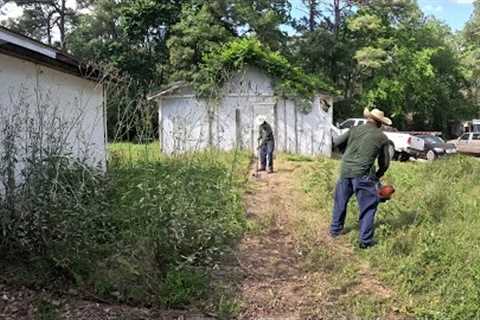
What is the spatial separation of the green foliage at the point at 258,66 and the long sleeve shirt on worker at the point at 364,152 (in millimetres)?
12346

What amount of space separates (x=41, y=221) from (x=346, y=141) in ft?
13.0

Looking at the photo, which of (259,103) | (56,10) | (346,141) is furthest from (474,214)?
(56,10)

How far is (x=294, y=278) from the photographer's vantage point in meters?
5.61

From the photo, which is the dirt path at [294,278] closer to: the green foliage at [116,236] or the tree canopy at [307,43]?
the green foliage at [116,236]

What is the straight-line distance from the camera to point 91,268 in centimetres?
489

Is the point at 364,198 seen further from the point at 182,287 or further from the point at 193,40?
the point at 193,40

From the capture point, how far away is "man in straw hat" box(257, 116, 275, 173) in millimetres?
13891

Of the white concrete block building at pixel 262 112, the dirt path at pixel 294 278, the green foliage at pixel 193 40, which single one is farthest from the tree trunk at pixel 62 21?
the dirt path at pixel 294 278

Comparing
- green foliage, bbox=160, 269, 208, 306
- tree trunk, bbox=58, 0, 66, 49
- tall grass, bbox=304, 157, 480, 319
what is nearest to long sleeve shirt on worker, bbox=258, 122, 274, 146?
tall grass, bbox=304, 157, 480, 319

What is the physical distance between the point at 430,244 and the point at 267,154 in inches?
326

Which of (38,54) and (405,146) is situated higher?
(38,54)

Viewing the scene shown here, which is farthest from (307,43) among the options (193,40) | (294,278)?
(294,278)

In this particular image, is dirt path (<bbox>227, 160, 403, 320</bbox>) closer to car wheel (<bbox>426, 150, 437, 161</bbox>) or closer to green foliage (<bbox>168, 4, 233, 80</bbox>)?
car wheel (<bbox>426, 150, 437, 161</bbox>)

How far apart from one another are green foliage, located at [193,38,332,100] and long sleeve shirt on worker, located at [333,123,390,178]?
40.5 feet
